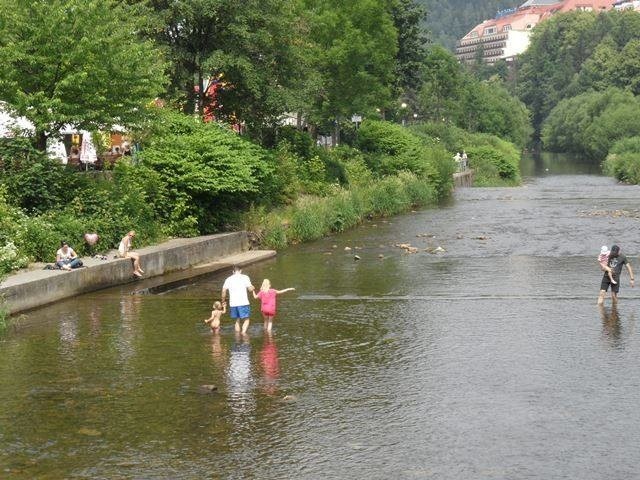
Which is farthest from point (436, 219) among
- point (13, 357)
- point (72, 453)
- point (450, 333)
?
point (72, 453)

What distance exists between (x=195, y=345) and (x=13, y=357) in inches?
129

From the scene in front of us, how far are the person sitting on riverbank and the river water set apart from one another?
90 centimetres

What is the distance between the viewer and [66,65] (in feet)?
95.7

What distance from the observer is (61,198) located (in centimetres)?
3089

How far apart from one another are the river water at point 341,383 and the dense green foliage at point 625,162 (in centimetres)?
5934

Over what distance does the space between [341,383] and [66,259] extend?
11391mm

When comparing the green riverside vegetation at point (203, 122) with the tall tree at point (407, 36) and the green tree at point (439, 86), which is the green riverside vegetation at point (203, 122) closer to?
the tall tree at point (407, 36)

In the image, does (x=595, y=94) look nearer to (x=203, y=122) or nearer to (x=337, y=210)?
(x=337, y=210)

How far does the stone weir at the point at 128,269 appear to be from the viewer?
23609mm

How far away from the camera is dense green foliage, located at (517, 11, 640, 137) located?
155125 millimetres

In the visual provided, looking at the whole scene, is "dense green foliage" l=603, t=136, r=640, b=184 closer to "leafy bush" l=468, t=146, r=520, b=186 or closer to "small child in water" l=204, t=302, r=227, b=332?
"leafy bush" l=468, t=146, r=520, b=186

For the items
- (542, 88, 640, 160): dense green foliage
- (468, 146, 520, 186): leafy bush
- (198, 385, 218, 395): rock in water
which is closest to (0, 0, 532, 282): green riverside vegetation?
(198, 385, 218, 395): rock in water

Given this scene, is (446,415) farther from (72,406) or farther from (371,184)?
(371,184)

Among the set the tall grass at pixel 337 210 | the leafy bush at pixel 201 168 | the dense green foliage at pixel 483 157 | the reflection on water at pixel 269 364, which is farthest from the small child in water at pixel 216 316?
the dense green foliage at pixel 483 157
